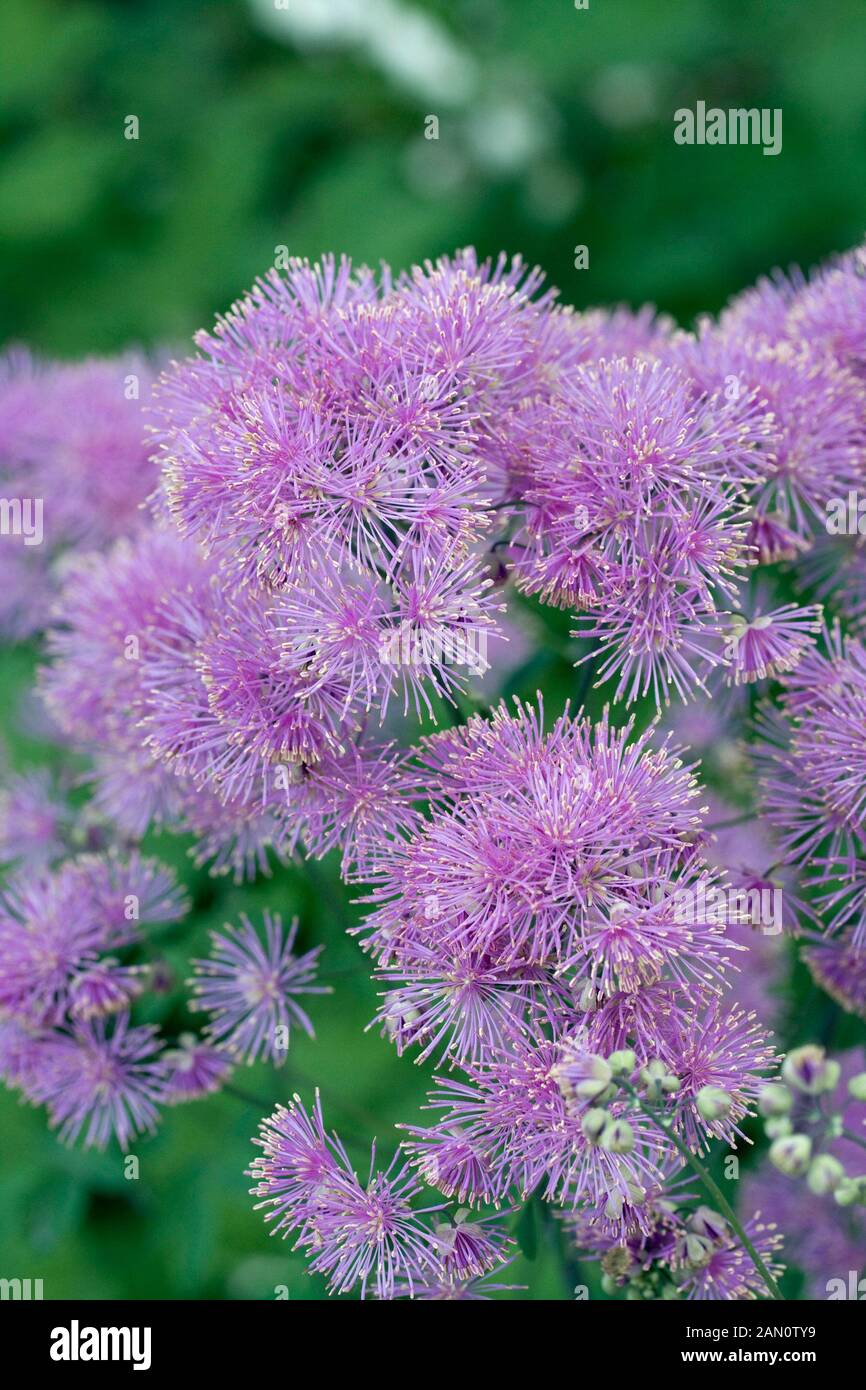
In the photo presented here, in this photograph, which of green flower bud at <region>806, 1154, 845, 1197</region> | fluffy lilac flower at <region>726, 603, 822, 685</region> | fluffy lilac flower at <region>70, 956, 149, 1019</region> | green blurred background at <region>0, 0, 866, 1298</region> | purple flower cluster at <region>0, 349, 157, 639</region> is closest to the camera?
green flower bud at <region>806, 1154, 845, 1197</region>

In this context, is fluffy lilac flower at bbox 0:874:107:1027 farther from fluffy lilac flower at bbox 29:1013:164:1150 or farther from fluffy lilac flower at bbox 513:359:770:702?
fluffy lilac flower at bbox 513:359:770:702

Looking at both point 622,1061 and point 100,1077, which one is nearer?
point 622,1061

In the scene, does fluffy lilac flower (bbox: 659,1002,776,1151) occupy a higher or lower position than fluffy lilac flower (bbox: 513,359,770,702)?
lower

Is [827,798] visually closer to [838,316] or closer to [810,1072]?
[810,1072]

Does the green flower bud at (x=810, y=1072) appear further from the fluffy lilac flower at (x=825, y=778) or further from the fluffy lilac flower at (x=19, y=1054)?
the fluffy lilac flower at (x=19, y=1054)

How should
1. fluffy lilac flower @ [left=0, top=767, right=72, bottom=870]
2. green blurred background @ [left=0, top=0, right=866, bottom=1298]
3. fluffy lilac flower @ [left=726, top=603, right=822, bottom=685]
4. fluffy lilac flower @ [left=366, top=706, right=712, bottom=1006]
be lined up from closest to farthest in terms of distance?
1. fluffy lilac flower @ [left=366, top=706, right=712, bottom=1006]
2. fluffy lilac flower @ [left=726, top=603, right=822, bottom=685]
3. fluffy lilac flower @ [left=0, top=767, right=72, bottom=870]
4. green blurred background @ [left=0, top=0, right=866, bottom=1298]

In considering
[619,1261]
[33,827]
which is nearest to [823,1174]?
[619,1261]

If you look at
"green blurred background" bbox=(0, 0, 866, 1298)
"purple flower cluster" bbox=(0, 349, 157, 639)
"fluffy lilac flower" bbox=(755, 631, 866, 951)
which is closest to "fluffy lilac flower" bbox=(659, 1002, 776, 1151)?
"fluffy lilac flower" bbox=(755, 631, 866, 951)
